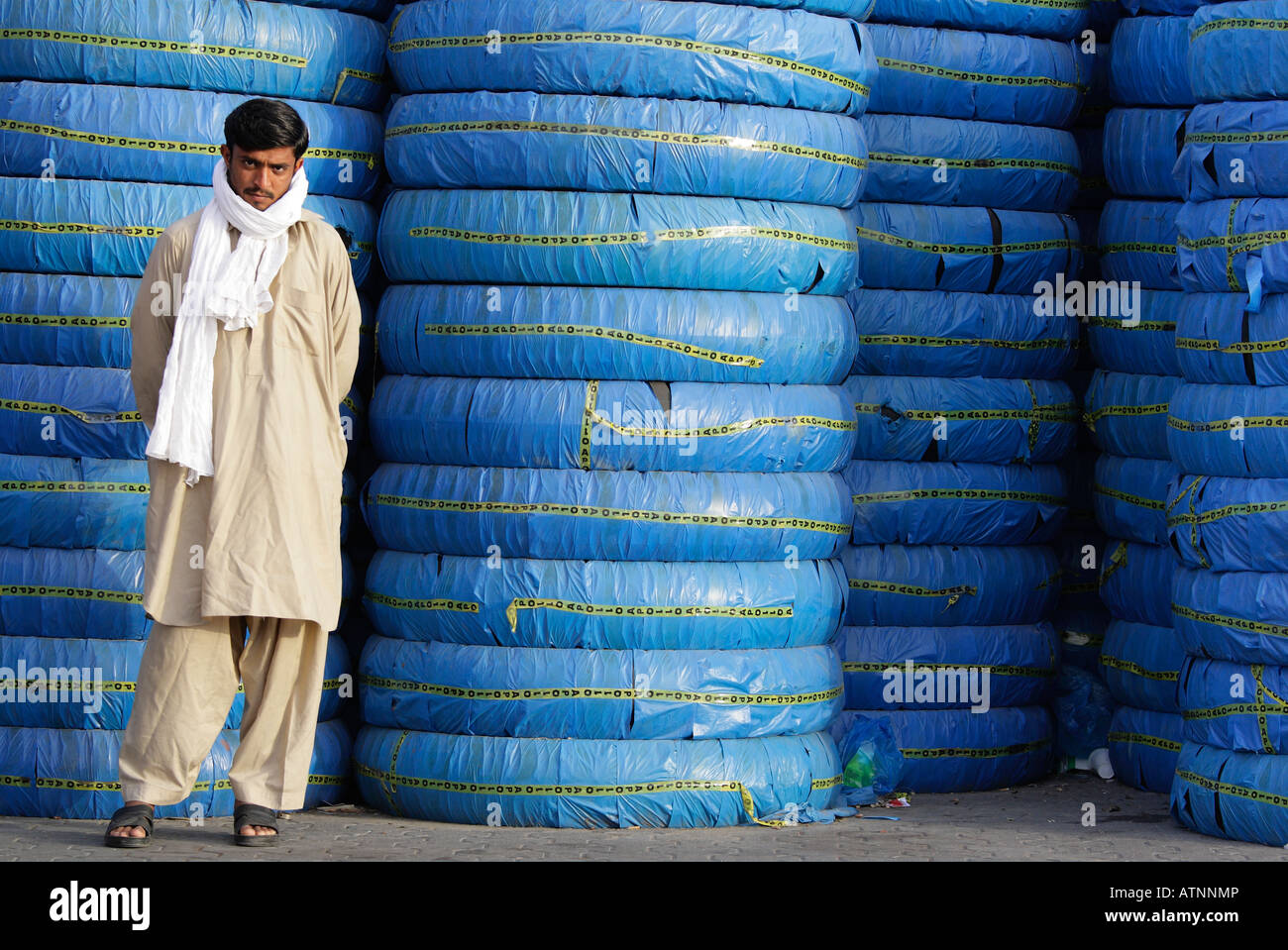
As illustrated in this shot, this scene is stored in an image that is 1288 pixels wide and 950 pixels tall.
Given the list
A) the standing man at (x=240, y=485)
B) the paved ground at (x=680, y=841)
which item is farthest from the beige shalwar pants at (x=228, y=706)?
the paved ground at (x=680, y=841)

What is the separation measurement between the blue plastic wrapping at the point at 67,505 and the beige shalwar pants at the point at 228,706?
688mm

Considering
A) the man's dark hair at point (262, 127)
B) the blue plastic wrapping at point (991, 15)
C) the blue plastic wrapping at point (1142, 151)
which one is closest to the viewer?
the man's dark hair at point (262, 127)

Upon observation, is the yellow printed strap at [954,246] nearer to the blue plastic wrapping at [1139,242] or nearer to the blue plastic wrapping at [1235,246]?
the blue plastic wrapping at [1139,242]

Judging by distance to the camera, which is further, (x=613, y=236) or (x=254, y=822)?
(x=613, y=236)

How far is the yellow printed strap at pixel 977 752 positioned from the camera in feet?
23.2

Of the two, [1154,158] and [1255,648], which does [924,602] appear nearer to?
[1255,648]

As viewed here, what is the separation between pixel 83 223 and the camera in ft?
20.3

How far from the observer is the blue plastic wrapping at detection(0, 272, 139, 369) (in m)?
6.18

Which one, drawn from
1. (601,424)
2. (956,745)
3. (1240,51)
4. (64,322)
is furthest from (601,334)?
(1240,51)

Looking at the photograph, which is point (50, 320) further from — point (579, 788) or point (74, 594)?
point (579, 788)

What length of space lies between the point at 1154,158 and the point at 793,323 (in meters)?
1.82

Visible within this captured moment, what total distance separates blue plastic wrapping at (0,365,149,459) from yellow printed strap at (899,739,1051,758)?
3.01 meters

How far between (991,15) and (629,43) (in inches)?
72.2

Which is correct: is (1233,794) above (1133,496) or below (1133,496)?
below
